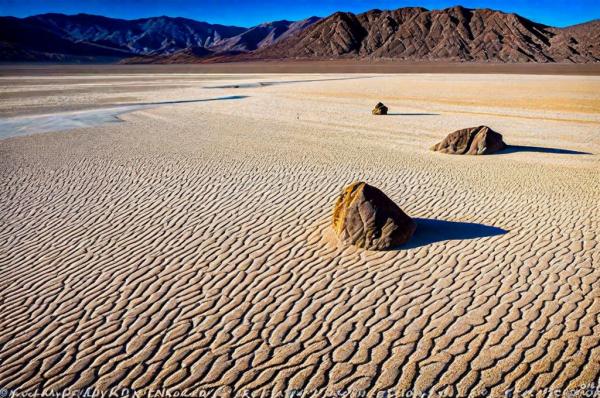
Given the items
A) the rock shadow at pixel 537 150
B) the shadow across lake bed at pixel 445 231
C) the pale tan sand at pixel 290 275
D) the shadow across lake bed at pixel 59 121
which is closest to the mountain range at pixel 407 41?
the shadow across lake bed at pixel 59 121

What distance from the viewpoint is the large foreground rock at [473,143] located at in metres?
13.5

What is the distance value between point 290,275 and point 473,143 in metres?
9.44

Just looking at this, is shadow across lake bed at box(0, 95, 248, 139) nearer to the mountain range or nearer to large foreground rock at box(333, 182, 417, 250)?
large foreground rock at box(333, 182, 417, 250)

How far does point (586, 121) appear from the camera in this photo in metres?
19.6

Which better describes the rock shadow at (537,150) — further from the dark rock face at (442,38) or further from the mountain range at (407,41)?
the mountain range at (407,41)

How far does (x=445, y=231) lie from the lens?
7539mm

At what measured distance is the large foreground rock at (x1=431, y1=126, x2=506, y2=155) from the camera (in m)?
13.5

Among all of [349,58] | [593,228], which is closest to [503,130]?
[593,228]

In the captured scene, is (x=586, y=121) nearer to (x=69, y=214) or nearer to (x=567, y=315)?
(x=567, y=315)

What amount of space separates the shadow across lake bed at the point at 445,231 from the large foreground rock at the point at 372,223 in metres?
0.23

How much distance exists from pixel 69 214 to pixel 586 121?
19991 millimetres

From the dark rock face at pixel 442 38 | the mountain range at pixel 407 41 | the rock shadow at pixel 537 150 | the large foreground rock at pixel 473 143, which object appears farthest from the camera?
the mountain range at pixel 407 41

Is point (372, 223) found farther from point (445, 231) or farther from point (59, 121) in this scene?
point (59, 121)

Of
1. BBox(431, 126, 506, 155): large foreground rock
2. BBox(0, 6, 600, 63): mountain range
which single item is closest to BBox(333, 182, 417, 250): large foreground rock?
BBox(431, 126, 506, 155): large foreground rock
